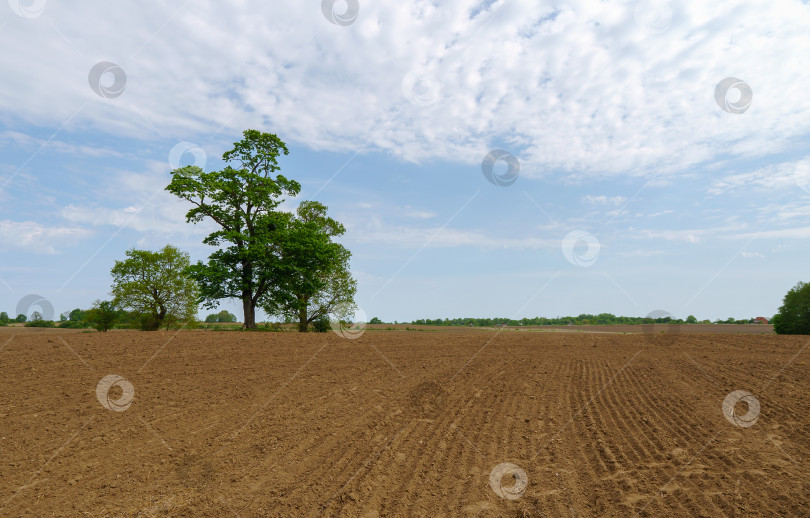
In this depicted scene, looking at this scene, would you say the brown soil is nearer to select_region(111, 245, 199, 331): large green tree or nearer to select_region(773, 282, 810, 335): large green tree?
select_region(111, 245, 199, 331): large green tree

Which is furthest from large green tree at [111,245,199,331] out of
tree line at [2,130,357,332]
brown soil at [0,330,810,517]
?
brown soil at [0,330,810,517]

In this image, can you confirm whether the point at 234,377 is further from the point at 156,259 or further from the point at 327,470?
the point at 156,259

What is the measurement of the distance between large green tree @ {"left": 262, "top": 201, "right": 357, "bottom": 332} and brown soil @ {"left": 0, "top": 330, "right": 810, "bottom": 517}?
47.1 feet

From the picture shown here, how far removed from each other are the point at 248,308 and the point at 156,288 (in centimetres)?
952

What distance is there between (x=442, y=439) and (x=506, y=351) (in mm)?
19291

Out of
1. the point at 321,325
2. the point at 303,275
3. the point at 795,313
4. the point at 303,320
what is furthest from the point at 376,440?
the point at 795,313

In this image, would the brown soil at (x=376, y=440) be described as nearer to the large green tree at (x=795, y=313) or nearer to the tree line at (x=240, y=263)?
the tree line at (x=240, y=263)

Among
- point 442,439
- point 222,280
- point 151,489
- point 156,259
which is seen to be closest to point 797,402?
point 442,439

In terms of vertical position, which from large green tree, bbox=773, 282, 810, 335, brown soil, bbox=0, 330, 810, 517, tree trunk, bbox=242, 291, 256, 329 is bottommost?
brown soil, bbox=0, 330, 810, 517

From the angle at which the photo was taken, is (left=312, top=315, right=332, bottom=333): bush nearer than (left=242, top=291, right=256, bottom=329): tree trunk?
No

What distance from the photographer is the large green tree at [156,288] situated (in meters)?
35.5

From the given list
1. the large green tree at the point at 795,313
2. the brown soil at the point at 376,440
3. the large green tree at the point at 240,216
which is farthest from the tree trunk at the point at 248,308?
the large green tree at the point at 795,313

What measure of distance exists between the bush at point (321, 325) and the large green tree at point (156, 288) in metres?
9.72

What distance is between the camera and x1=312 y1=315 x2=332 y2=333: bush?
127 feet
